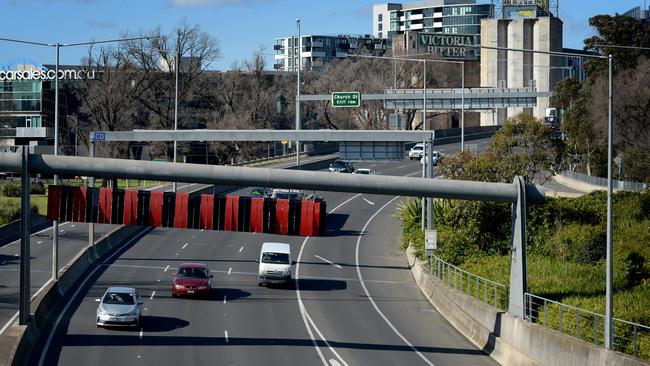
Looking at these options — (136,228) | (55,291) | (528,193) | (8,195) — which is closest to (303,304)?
(55,291)

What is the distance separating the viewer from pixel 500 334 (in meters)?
31.8

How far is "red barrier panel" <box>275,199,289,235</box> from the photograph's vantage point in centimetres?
3522

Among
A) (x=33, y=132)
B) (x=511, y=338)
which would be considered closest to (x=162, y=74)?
(x=33, y=132)

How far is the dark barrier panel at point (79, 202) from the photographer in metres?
35.2

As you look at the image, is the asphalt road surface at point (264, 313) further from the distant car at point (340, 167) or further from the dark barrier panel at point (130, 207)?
the distant car at point (340, 167)

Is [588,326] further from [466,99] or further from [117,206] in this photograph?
[466,99]

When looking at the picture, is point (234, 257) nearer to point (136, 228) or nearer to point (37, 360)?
point (136, 228)

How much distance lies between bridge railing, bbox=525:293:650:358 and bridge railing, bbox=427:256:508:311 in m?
2.22

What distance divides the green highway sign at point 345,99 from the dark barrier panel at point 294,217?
3003 cm

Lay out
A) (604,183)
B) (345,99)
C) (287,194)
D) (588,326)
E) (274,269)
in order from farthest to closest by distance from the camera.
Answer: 1. (604,183)
2. (287,194)
3. (345,99)
4. (274,269)
5. (588,326)

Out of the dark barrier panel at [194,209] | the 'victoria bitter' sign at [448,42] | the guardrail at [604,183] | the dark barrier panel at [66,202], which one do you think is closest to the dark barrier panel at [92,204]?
the dark barrier panel at [66,202]

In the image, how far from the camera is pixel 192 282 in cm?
4081

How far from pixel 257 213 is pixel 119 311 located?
5962mm

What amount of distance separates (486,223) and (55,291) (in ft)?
73.8
